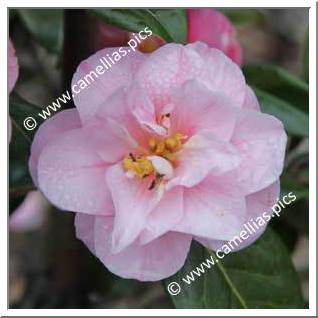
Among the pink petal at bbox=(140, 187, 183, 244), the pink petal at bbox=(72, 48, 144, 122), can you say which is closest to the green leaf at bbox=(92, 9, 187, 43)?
the pink petal at bbox=(72, 48, 144, 122)

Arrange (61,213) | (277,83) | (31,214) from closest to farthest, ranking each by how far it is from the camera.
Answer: (277,83)
(61,213)
(31,214)

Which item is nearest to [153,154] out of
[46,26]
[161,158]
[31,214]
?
[161,158]

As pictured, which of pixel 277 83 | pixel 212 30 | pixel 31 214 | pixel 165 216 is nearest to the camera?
pixel 165 216

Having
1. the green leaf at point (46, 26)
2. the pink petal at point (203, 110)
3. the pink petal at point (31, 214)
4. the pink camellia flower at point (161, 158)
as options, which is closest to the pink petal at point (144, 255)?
the pink camellia flower at point (161, 158)

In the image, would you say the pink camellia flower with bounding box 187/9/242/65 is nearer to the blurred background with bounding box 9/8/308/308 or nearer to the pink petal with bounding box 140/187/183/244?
the blurred background with bounding box 9/8/308/308

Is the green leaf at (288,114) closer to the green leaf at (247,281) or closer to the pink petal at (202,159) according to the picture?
the green leaf at (247,281)

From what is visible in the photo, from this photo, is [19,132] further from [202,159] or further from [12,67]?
[202,159]
